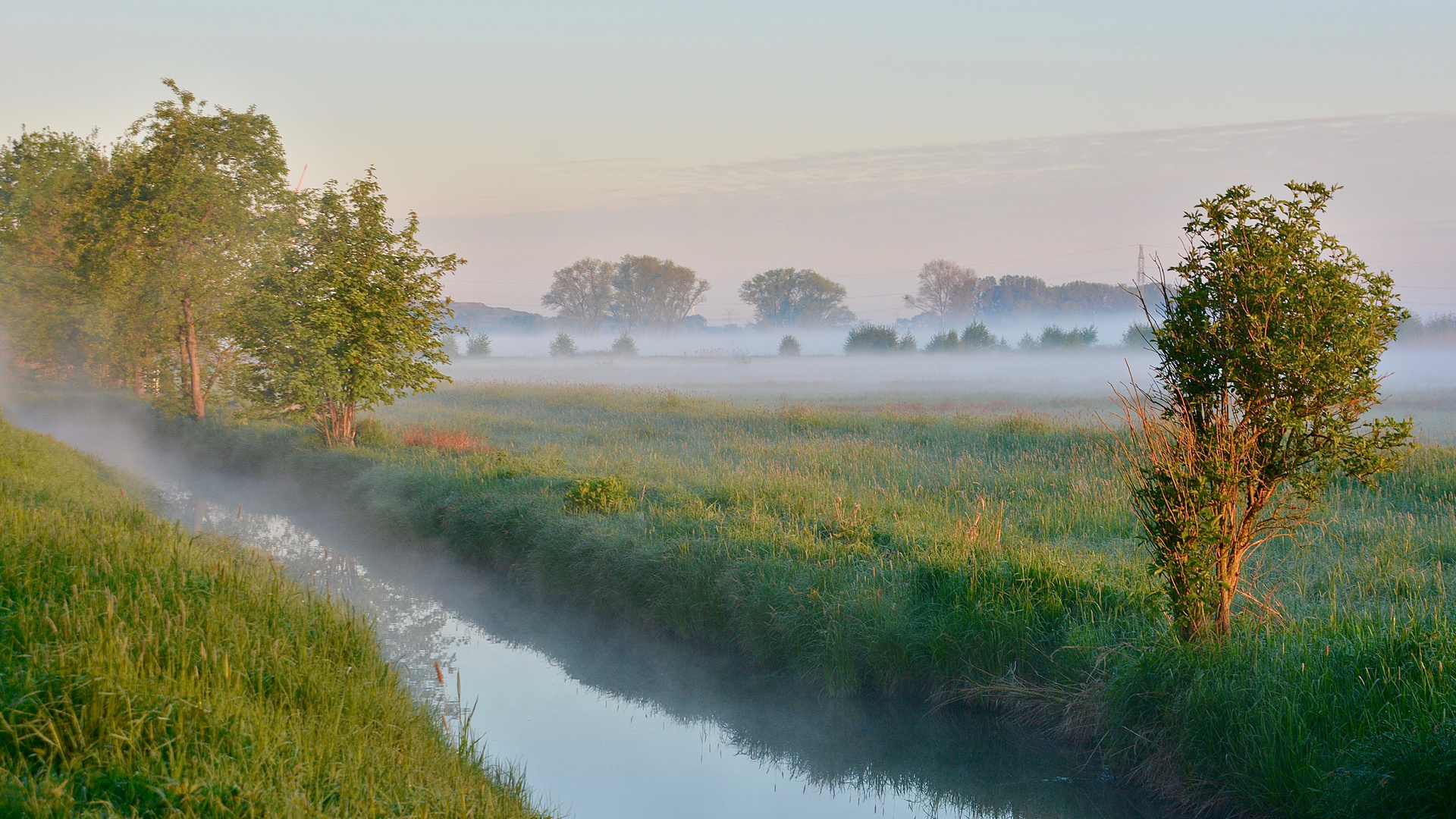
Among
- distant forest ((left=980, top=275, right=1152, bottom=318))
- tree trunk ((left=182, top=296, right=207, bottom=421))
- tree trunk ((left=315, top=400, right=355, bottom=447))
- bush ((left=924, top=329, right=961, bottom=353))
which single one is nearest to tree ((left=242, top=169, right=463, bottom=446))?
tree trunk ((left=315, top=400, right=355, bottom=447))

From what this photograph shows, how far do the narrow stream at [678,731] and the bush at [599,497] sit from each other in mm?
1295

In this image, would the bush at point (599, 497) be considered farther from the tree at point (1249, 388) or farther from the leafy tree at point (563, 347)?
the leafy tree at point (563, 347)

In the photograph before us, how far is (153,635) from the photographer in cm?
423

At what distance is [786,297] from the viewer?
3888 inches

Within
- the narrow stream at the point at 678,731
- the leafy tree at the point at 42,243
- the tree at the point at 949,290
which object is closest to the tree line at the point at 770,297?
the tree at the point at 949,290

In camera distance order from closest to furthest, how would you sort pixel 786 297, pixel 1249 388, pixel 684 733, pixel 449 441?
pixel 1249 388
pixel 684 733
pixel 449 441
pixel 786 297

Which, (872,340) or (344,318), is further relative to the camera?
(872,340)

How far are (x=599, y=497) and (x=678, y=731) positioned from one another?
14.3ft

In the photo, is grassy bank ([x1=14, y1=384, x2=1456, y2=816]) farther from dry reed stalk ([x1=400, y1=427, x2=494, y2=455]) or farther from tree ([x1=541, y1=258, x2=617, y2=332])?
tree ([x1=541, y1=258, x2=617, y2=332])

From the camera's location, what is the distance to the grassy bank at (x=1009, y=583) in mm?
4711

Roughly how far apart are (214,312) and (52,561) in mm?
21132

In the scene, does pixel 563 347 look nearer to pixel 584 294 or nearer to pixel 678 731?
pixel 584 294

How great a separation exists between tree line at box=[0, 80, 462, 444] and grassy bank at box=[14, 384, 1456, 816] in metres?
2.57

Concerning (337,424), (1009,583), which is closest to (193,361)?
(337,424)
